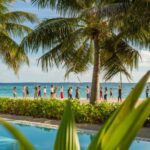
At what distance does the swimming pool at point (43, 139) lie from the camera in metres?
11.0

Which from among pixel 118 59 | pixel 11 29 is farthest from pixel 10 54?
pixel 118 59

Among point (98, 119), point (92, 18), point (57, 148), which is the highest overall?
point (92, 18)

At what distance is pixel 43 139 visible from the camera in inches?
496

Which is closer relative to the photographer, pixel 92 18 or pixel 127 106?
pixel 127 106

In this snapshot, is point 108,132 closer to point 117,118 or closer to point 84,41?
point 117,118

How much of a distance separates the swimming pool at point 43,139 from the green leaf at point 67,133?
9834 mm

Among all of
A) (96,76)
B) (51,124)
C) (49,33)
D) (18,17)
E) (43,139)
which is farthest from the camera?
(18,17)

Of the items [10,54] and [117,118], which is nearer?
[117,118]

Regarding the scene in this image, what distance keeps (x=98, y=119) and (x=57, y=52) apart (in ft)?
10.9

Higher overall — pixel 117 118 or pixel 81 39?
pixel 81 39

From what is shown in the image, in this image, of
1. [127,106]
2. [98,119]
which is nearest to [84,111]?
[98,119]

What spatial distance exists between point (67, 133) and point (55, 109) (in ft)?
51.9

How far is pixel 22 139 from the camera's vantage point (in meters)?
0.82

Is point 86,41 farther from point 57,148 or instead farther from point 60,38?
point 57,148
